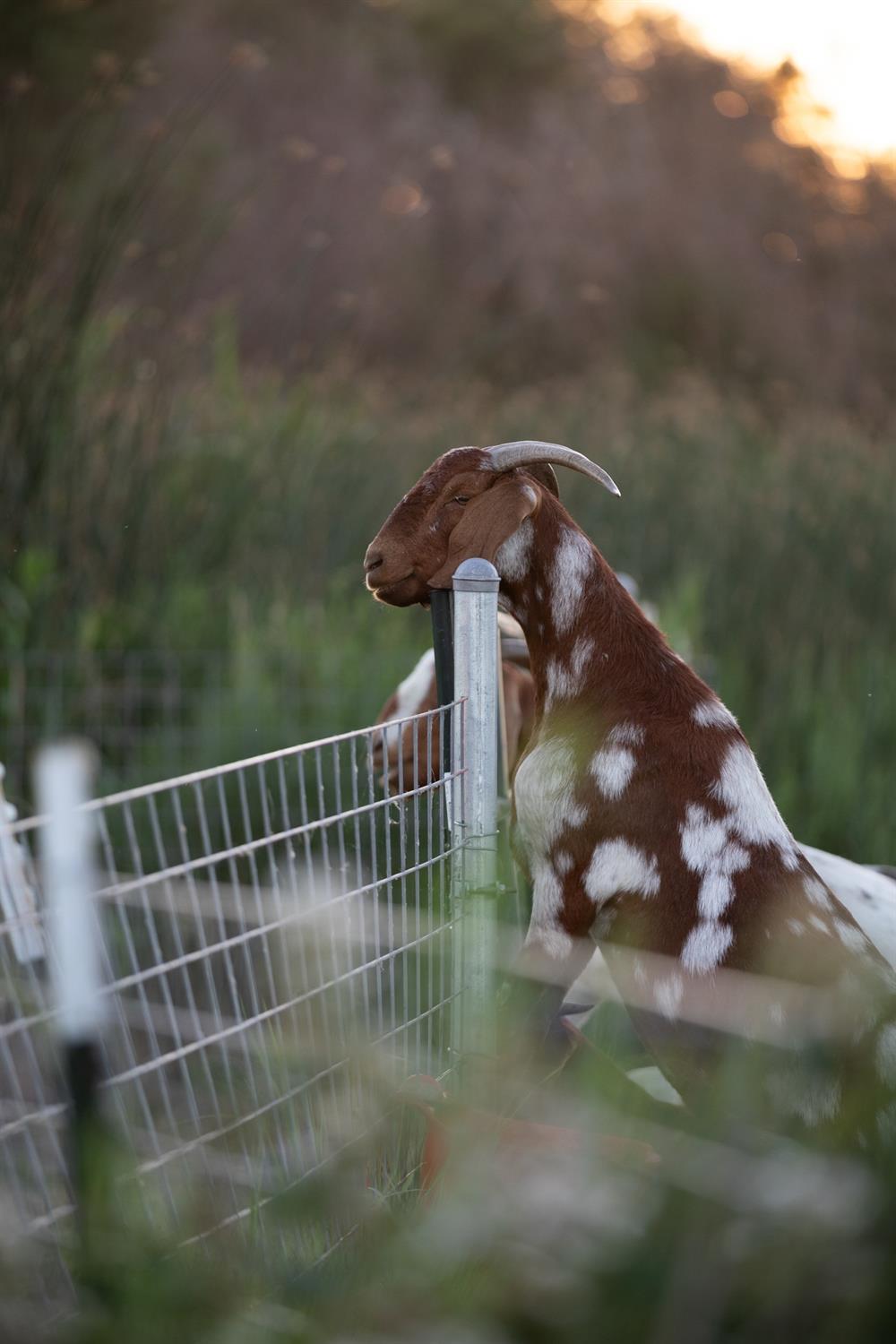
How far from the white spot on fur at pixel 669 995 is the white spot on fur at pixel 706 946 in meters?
0.03

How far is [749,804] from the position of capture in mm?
1848

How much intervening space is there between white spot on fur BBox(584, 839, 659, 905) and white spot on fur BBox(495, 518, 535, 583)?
1.36 ft

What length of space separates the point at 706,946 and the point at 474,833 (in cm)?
37

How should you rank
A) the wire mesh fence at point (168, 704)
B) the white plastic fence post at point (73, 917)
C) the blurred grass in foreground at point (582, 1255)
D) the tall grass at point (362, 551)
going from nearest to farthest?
the blurred grass in foreground at point (582, 1255) < the white plastic fence post at point (73, 917) < the wire mesh fence at point (168, 704) < the tall grass at point (362, 551)

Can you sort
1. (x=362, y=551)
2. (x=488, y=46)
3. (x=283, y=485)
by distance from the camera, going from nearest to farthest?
(x=283, y=485) < (x=362, y=551) < (x=488, y=46)

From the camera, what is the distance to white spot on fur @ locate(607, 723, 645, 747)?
187 centimetres

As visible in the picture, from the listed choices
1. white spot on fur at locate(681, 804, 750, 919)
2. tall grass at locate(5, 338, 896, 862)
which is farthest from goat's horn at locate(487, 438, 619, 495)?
tall grass at locate(5, 338, 896, 862)

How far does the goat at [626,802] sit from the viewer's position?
179cm

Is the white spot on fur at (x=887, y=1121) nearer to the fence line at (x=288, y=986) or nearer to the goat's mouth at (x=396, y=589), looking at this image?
the fence line at (x=288, y=986)

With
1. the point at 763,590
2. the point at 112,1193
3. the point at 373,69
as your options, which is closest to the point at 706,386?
the point at 763,590

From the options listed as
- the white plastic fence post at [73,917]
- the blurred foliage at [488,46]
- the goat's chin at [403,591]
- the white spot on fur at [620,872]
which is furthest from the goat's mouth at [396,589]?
the blurred foliage at [488,46]

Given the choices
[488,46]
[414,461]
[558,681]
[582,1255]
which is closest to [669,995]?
[558,681]

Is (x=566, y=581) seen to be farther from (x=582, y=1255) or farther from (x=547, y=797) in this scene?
(x=582, y=1255)

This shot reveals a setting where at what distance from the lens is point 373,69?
2108 cm
